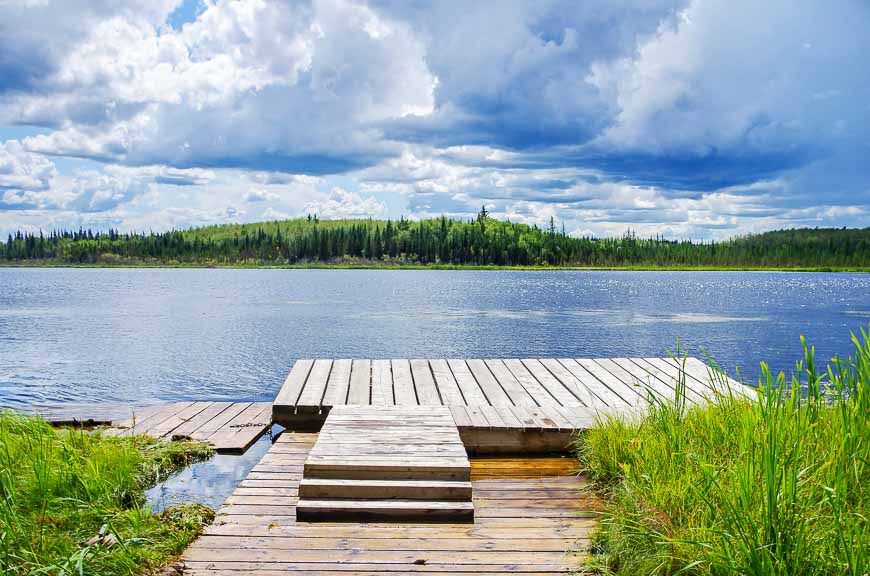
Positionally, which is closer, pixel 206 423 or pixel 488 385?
pixel 488 385

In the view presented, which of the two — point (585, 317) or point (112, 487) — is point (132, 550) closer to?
point (112, 487)

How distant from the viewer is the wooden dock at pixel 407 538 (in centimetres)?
381

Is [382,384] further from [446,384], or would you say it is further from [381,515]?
[381,515]

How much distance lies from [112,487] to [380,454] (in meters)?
2.26

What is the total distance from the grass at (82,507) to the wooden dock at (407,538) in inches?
11.5

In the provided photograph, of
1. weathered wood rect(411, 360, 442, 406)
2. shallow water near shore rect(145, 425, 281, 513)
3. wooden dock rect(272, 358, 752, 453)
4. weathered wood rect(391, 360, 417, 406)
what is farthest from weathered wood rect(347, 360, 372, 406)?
shallow water near shore rect(145, 425, 281, 513)

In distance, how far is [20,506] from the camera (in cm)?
436

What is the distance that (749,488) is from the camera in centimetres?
342

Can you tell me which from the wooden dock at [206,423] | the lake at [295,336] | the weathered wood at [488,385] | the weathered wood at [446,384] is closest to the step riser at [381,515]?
the weathered wood at [446,384]

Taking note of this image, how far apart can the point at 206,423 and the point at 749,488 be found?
268 inches

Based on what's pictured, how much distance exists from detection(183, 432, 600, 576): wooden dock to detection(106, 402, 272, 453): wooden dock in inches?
94.4

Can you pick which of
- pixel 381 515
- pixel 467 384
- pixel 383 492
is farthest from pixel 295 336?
pixel 381 515

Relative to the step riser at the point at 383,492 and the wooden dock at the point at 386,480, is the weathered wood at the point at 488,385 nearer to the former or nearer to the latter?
the wooden dock at the point at 386,480

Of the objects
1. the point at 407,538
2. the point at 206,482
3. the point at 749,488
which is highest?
the point at 749,488
